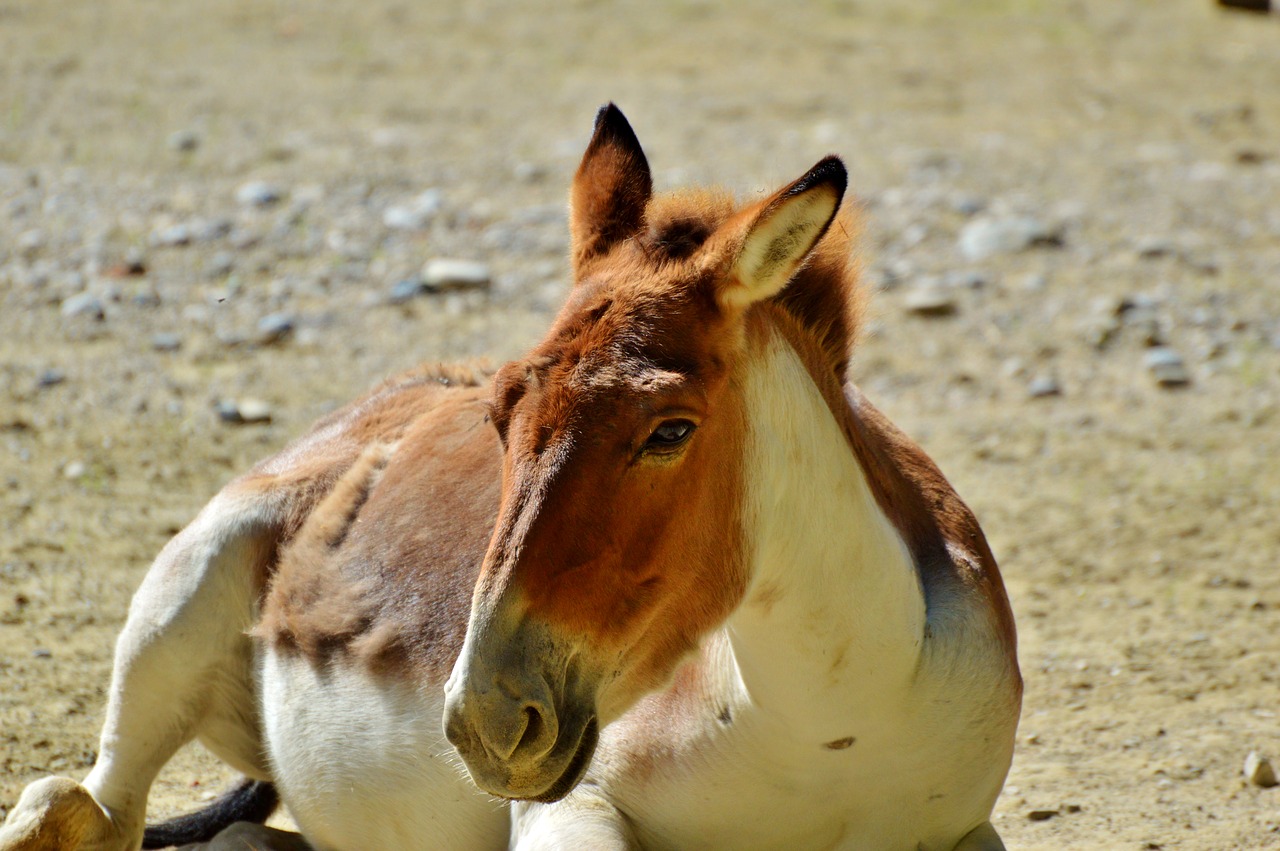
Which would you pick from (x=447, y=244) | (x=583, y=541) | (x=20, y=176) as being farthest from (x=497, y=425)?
(x=20, y=176)

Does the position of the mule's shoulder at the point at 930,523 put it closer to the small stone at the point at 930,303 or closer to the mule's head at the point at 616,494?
the mule's head at the point at 616,494

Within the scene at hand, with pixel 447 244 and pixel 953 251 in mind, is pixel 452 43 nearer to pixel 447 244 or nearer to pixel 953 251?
pixel 447 244

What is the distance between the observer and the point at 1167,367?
6754 millimetres

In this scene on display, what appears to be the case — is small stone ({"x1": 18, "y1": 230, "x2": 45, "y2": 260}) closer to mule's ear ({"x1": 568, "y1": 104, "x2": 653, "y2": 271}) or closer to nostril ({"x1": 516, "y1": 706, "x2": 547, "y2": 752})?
mule's ear ({"x1": 568, "y1": 104, "x2": 653, "y2": 271})

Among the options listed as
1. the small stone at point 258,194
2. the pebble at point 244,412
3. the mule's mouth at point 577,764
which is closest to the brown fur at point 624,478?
the mule's mouth at point 577,764

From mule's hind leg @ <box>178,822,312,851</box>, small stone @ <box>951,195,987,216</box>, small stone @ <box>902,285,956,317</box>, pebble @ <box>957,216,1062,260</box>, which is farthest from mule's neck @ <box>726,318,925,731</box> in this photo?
small stone @ <box>951,195,987,216</box>

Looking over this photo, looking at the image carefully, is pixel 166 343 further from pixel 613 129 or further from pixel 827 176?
pixel 827 176

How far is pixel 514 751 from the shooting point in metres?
2.21

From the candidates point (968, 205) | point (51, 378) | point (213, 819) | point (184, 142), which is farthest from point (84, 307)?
point (968, 205)

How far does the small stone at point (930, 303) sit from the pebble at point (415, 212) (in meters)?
3.06

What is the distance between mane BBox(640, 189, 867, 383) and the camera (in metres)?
2.60

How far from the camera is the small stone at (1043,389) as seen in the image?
6711 mm

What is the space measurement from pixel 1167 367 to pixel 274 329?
15.2 feet

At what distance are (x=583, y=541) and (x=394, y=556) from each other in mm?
1356
